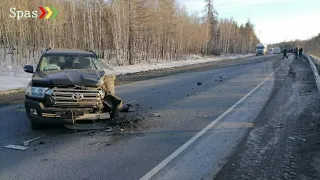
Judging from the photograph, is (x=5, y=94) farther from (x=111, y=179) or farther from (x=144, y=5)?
(x=144, y=5)

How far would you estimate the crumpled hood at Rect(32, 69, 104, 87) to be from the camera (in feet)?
21.3

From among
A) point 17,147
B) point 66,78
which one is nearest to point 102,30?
point 66,78

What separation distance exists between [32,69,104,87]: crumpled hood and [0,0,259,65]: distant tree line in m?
28.3

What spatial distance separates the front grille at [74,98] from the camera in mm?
6340

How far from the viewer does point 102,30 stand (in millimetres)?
43094

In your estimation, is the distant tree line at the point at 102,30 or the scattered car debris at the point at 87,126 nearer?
the scattered car debris at the point at 87,126

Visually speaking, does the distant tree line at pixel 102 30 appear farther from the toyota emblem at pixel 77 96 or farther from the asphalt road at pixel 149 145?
the toyota emblem at pixel 77 96

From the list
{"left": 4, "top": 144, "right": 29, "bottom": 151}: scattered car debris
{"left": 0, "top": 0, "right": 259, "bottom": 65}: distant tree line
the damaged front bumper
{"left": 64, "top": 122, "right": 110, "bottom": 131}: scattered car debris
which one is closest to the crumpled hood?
the damaged front bumper

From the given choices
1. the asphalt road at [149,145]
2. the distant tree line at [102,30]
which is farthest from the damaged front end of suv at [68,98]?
the distant tree line at [102,30]

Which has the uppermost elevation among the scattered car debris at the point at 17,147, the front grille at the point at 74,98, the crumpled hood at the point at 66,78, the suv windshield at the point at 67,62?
the suv windshield at the point at 67,62

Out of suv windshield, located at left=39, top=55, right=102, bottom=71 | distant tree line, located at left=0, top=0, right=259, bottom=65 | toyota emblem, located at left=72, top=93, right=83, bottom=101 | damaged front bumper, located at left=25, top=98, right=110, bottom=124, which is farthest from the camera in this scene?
distant tree line, located at left=0, top=0, right=259, bottom=65

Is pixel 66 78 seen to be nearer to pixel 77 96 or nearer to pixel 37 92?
A: pixel 77 96

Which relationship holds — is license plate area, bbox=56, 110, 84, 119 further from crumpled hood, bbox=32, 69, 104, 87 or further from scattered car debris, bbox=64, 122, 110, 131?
crumpled hood, bbox=32, 69, 104, 87

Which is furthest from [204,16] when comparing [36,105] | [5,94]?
[36,105]
